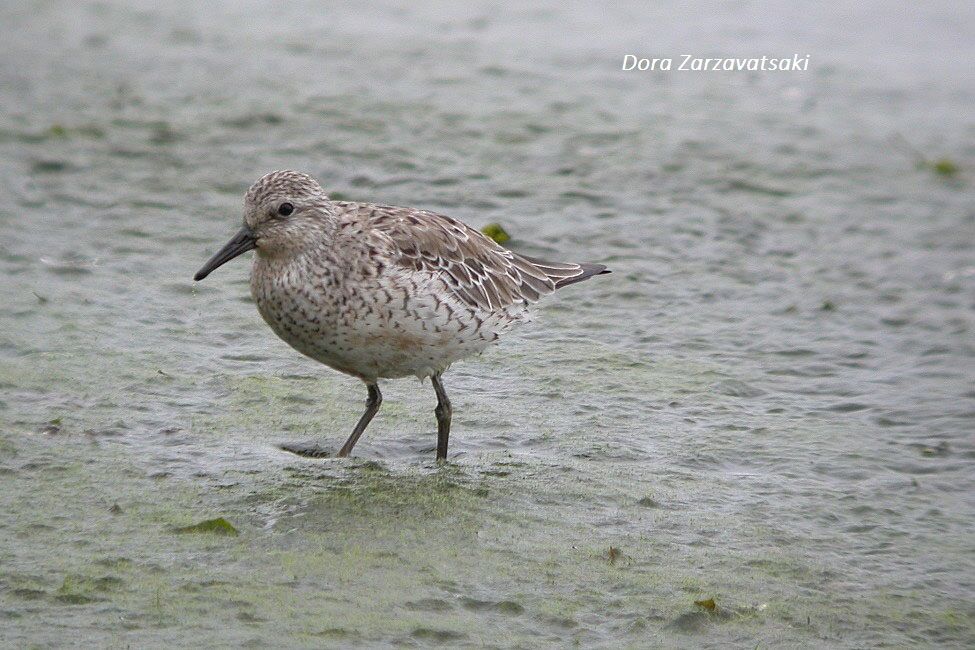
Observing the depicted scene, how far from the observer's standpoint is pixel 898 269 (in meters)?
10.1

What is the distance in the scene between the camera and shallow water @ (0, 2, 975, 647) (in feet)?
18.9

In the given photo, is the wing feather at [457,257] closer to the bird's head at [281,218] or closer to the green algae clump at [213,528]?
the bird's head at [281,218]

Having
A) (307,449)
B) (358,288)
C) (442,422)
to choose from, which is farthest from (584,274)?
(307,449)

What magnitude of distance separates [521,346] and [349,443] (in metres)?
1.86

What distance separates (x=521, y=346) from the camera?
860cm

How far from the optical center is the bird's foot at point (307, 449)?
7.09 m

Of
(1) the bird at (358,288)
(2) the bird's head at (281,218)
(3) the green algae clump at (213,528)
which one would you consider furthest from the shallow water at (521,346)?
(2) the bird's head at (281,218)

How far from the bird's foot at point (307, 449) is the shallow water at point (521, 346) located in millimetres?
84

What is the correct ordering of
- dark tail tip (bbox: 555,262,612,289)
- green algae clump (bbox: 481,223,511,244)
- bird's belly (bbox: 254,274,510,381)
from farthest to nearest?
green algae clump (bbox: 481,223,511,244)
dark tail tip (bbox: 555,262,612,289)
bird's belly (bbox: 254,274,510,381)

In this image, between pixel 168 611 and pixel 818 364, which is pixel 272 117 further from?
pixel 168 611

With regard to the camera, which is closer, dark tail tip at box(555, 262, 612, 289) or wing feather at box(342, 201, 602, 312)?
wing feather at box(342, 201, 602, 312)

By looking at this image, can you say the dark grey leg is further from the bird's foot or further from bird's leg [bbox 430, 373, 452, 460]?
bird's leg [bbox 430, 373, 452, 460]

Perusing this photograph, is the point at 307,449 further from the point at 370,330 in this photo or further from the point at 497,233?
the point at 497,233

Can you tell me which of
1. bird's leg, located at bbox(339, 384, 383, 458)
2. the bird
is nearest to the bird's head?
the bird
